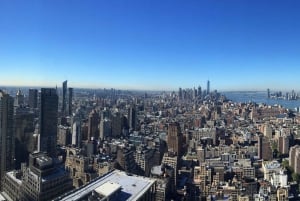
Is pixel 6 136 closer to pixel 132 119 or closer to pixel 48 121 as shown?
pixel 48 121

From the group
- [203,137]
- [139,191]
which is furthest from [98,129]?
[139,191]

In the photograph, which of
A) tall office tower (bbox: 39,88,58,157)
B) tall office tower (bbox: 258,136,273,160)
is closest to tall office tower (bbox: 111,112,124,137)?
tall office tower (bbox: 39,88,58,157)

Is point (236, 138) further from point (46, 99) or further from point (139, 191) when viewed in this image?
point (139, 191)

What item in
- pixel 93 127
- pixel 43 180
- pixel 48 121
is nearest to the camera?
pixel 43 180

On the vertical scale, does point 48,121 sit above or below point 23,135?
above

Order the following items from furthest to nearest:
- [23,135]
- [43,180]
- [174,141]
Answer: [174,141]
[23,135]
[43,180]

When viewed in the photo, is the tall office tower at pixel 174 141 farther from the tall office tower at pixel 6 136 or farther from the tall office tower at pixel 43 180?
the tall office tower at pixel 43 180

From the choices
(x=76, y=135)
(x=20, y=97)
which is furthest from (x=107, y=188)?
(x=20, y=97)

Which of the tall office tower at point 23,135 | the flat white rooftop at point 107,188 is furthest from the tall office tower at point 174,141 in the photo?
the flat white rooftop at point 107,188
